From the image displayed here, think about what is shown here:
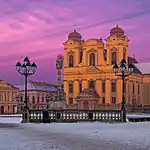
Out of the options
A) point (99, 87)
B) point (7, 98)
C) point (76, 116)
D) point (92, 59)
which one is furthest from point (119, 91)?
point (76, 116)

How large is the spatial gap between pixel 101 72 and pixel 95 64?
305 centimetres

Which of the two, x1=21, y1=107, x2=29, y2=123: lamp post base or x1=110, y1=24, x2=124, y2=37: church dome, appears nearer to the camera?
x1=21, y1=107, x2=29, y2=123: lamp post base

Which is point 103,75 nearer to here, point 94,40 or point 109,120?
point 94,40

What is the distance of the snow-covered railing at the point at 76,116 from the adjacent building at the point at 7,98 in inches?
2331

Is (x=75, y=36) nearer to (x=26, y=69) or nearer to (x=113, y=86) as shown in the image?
(x=113, y=86)

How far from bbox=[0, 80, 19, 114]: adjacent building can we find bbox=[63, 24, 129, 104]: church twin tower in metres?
13.1

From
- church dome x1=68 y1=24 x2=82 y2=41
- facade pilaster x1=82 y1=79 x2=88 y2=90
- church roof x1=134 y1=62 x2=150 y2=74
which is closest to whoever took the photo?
facade pilaster x1=82 y1=79 x2=88 y2=90

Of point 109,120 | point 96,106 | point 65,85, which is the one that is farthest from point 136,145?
point 65,85

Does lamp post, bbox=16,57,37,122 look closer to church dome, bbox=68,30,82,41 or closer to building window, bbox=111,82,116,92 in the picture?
building window, bbox=111,82,116,92

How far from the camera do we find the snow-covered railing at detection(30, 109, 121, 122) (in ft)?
98.2

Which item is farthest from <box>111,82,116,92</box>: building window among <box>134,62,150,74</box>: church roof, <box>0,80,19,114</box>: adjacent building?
<box>0,80,19,114</box>: adjacent building

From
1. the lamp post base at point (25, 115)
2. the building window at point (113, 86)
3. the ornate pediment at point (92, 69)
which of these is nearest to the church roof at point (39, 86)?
the ornate pediment at point (92, 69)

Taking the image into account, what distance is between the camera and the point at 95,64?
8800 cm

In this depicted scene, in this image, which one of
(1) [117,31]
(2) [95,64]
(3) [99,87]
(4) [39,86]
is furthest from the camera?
(4) [39,86]
